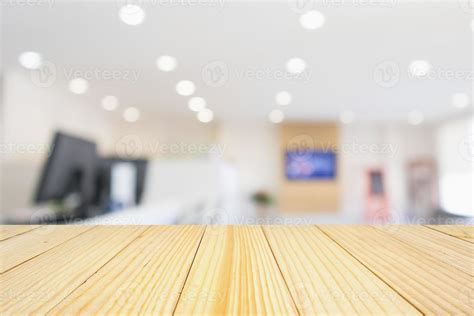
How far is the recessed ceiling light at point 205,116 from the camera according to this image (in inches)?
245

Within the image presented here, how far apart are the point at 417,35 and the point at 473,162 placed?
5.30 metres

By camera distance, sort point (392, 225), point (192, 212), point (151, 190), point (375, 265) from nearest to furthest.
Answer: point (375, 265) < point (392, 225) < point (192, 212) < point (151, 190)

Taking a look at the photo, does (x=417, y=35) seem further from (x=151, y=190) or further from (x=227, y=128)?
(x=227, y=128)

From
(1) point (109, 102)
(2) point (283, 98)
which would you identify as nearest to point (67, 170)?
(2) point (283, 98)

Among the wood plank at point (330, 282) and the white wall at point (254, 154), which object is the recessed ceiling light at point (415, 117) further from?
the wood plank at point (330, 282)

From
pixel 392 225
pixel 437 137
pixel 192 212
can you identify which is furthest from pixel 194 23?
pixel 437 137

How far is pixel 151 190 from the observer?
7.99ft

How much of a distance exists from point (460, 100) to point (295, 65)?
156 inches

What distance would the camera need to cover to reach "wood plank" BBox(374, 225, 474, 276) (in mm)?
346

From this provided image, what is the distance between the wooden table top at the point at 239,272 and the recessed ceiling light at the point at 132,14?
2344mm

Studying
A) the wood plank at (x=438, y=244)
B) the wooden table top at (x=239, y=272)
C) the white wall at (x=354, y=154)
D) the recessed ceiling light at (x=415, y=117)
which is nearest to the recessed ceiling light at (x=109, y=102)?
the white wall at (x=354, y=154)

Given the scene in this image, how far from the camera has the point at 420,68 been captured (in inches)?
148

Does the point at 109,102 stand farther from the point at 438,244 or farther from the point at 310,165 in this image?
the point at 438,244

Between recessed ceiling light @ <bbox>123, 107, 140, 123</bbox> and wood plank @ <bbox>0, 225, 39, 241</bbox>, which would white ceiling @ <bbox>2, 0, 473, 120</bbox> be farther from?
wood plank @ <bbox>0, 225, 39, 241</bbox>
